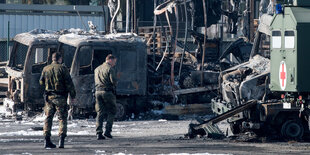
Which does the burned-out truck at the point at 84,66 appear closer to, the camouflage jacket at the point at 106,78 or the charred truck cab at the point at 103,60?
the charred truck cab at the point at 103,60

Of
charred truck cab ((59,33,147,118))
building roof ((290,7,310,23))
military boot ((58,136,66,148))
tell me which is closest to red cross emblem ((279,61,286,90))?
building roof ((290,7,310,23))

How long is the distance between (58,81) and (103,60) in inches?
284

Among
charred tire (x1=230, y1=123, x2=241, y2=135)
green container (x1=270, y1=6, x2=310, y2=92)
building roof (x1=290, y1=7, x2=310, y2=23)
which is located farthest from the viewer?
charred tire (x1=230, y1=123, x2=241, y2=135)

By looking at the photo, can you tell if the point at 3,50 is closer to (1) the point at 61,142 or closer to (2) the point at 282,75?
(1) the point at 61,142

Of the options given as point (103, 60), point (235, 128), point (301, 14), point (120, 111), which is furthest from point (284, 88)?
point (103, 60)

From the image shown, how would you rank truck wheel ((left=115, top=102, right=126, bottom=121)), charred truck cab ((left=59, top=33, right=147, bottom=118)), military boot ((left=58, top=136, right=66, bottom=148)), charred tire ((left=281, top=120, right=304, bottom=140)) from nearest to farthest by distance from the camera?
1. military boot ((left=58, top=136, right=66, bottom=148))
2. charred tire ((left=281, top=120, right=304, bottom=140))
3. charred truck cab ((left=59, top=33, right=147, bottom=118))
4. truck wheel ((left=115, top=102, right=126, bottom=121))

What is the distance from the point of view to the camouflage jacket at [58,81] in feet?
45.8

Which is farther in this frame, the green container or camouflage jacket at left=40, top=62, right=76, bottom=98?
the green container

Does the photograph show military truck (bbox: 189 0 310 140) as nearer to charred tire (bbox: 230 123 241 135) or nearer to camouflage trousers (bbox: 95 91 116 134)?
charred tire (bbox: 230 123 241 135)

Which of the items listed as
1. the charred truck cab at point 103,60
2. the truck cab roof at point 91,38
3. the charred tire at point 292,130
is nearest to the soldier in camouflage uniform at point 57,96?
the charred tire at point 292,130

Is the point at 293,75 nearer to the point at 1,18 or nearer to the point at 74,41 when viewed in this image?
the point at 74,41

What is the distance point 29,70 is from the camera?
21062 millimetres

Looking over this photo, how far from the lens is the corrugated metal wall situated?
3488cm

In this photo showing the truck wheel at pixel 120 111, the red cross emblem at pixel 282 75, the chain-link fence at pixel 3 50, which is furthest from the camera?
the chain-link fence at pixel 3 50
